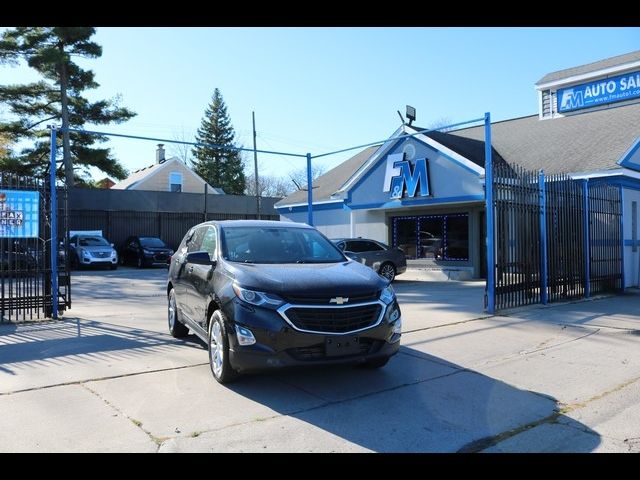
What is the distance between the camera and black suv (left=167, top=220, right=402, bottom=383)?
4926 millimetres

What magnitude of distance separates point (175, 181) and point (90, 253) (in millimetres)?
20853

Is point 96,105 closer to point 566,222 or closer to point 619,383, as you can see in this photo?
point 566,222

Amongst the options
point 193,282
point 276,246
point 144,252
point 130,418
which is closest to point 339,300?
A: point 276,246

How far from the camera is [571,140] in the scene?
59.9 ft

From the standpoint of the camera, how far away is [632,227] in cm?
1552

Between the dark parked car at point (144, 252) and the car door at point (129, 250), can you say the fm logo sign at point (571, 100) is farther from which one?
the car door at point (129, 250)

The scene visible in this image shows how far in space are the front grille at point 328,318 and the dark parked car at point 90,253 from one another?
2122cm

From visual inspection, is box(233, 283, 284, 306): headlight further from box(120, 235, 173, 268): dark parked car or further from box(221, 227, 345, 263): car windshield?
box(120, 235, 173, 268): dark parked car

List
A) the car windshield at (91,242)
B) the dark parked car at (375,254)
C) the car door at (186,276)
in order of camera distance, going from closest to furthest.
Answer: the car door at (186,276)
the dark parked car at (375,254)
the car windshield at (91,242)

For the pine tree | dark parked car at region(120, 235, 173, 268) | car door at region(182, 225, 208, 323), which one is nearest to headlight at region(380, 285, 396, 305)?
car door at region(182, 225, 208, 323)

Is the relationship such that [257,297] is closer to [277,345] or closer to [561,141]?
[277,345]

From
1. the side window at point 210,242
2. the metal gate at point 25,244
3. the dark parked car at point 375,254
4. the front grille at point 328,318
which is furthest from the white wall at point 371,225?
the front grille at point 328,318

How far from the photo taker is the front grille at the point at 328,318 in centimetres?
495

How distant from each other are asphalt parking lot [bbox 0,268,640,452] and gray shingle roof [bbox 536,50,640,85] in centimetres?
1641
